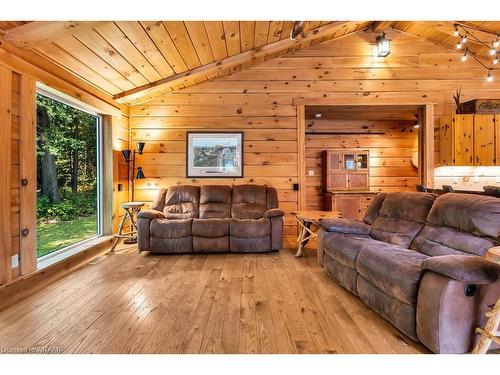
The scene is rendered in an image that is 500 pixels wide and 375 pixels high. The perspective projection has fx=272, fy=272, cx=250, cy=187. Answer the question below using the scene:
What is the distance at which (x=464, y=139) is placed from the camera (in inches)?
173

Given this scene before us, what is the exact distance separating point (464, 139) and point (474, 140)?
145 mm

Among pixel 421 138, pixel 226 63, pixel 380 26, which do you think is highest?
pixel 380 26

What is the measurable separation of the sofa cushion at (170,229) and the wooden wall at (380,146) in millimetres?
3216

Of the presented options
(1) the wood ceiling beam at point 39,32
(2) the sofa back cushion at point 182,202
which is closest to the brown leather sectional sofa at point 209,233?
(2) the sofa back cushion at point 182,202

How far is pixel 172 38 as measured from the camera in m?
3.23

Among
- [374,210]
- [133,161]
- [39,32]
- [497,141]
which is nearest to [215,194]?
[133,161]

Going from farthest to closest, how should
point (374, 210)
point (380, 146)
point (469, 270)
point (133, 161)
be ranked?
point (380, 146), point (133, 161), point (374, 210), point (469, 270)

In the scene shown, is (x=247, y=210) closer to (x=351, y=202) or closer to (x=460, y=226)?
(x=351, y=202)

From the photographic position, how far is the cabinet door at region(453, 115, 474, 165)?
436 cm

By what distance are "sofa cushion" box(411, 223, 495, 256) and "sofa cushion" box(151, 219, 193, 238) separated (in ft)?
8.77

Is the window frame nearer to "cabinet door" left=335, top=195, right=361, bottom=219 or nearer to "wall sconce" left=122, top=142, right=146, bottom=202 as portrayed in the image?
"wall sconce" left=122, top=142, right=146, bottom=202

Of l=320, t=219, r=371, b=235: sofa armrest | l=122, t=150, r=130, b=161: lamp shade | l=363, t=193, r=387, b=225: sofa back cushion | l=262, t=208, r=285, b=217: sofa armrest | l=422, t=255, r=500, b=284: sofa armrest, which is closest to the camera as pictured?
l=422, t=255, r=500, b=284: sofa armrest

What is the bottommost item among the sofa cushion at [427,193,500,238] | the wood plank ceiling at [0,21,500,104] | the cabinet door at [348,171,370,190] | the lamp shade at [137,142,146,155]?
the sofa cushion at [427,193,500,238]


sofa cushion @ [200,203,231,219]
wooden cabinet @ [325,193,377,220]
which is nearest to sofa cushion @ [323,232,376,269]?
sofa cushion @ [200,203,231,219]
